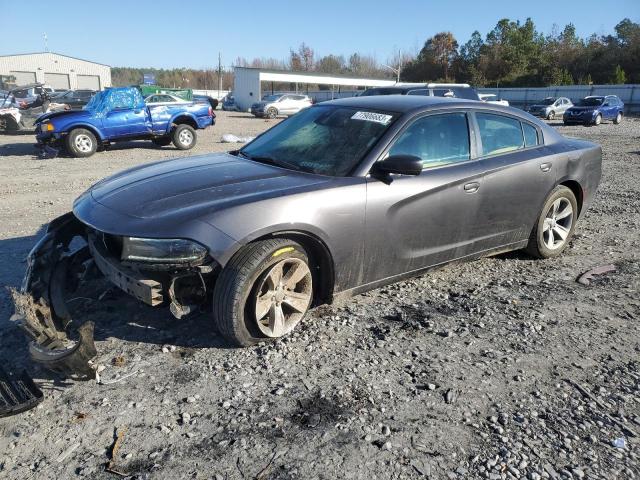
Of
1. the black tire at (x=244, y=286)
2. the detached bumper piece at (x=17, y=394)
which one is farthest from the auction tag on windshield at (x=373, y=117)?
the detached bumper piece at (x=17, y=394)

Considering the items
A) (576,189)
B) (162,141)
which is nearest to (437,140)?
(576,189)

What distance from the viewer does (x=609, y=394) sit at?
286 cm

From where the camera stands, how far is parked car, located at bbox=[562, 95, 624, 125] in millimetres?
24969

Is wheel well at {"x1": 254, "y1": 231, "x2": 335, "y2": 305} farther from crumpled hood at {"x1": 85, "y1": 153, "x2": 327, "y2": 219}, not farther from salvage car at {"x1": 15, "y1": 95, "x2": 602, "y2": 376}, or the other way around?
crumpled hood at {"x1": 85, "y1": 153, "x2": 327, "y2": 219}

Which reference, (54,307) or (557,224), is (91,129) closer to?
(54,307)

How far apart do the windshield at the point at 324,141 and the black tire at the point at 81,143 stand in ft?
30.2

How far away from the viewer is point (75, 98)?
75.8 feet

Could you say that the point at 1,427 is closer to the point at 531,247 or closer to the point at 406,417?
the point at 406,417

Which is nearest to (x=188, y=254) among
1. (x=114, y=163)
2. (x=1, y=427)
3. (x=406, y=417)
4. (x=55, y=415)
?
(x=55, y=415)

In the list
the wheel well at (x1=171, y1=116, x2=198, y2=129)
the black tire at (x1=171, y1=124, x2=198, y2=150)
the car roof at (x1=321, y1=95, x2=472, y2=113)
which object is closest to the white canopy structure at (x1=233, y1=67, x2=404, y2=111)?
the wheel well at (x1=171, y1=116, x2=198, y2=129)

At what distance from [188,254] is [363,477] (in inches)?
60.9

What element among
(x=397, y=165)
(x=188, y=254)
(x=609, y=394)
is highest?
(x=397, y=165)

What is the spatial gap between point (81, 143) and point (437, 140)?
10.6m

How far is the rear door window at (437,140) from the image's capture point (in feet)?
12.4
